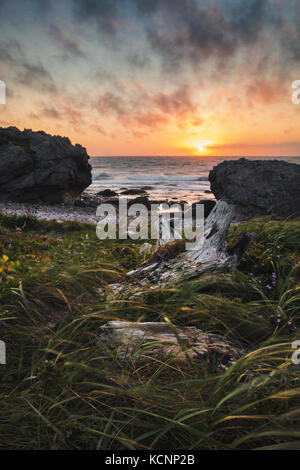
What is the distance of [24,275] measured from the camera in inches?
110

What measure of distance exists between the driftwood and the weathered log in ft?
3.04

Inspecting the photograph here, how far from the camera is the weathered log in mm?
1778

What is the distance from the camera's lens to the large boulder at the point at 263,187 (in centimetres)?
1204

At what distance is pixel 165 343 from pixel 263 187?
41.9ft

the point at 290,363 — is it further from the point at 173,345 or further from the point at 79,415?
the point at 79,415

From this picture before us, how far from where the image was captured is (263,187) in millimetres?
12852

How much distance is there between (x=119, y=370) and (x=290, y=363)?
111cm

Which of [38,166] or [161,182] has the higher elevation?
[161,182]

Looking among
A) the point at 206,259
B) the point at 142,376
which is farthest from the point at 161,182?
the point at 142,376

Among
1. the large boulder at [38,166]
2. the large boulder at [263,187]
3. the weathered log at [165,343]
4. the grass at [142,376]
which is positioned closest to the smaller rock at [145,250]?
the grass at [142,376]

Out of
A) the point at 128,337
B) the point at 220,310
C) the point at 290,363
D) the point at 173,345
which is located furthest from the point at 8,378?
the point at 290,363

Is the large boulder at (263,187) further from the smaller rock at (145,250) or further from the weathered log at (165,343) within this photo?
the weathered log at (165,343)

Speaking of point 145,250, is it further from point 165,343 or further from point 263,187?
point 263,187

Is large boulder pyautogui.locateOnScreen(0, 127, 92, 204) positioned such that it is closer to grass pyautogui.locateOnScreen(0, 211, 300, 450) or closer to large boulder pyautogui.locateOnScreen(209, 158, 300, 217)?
large boulder pyautogui.locateOnScreen(209, 158, 300, 217)
